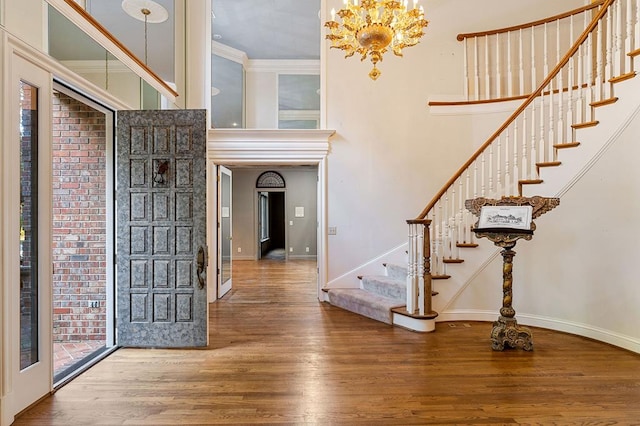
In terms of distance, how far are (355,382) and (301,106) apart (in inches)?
162

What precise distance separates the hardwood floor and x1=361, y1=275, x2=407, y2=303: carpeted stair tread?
0.65 metres

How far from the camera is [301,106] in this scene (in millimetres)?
5344

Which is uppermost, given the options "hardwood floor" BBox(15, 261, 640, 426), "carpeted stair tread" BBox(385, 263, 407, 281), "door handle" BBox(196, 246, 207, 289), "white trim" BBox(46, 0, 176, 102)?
"white trim" BBox(46, 0, 176, 102)

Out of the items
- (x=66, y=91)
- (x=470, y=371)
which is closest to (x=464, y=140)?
(x=470, y=371)

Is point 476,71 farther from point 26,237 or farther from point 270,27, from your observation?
point 26,237

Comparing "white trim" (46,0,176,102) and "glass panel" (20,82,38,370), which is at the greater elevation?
"white trim" (46,0,176,102)

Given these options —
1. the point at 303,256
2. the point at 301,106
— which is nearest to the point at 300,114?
the point at 301,106

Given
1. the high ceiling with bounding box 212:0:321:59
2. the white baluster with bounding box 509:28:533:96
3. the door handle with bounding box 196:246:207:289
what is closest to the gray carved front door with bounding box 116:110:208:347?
the door handle with bounding box 196:246:207:289

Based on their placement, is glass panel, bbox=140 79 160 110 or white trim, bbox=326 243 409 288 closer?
glass panel, bbox=140 79 160 110

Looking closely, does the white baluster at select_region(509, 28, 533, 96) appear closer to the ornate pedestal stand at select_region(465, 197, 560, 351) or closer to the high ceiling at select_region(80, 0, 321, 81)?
the ornate pedestal stand at select_region(465, 197, 560, 351)

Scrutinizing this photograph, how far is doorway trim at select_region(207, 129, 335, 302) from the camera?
5109 millimetres

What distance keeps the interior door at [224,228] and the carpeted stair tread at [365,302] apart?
180cm

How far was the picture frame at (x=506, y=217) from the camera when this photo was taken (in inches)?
122

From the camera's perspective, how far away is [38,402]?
235cm
